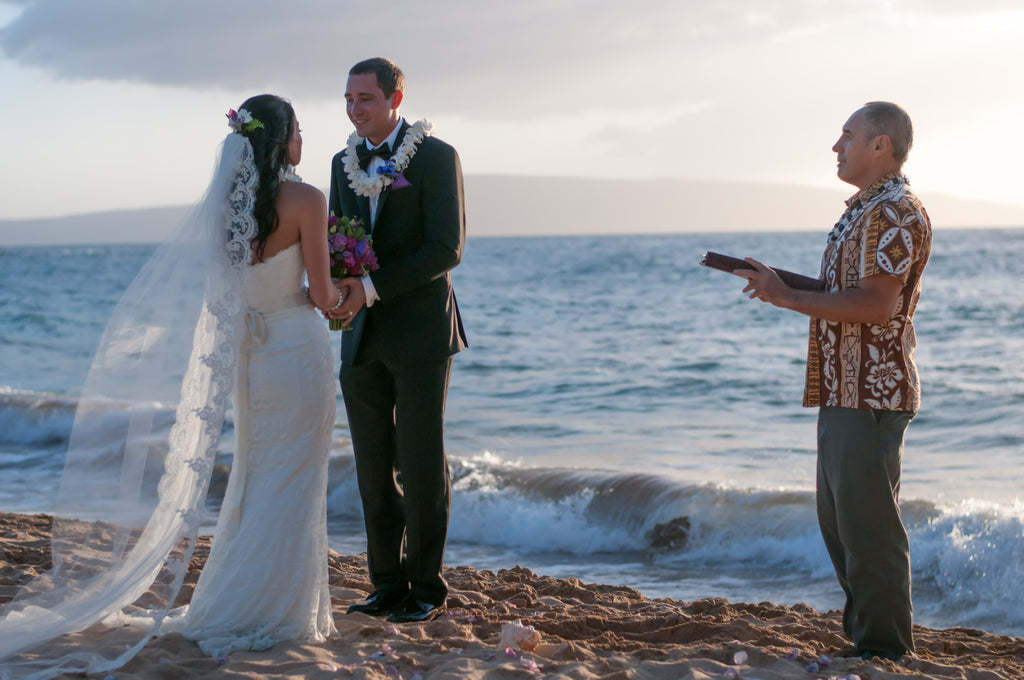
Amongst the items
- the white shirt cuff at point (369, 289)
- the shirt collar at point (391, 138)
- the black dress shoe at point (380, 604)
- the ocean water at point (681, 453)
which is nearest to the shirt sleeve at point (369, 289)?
the white shirt cuff at point (369, 289)

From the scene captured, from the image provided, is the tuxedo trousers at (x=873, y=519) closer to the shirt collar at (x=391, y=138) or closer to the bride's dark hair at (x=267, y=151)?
the shirt collar at (x=391, y=138)

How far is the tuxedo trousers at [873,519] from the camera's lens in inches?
137

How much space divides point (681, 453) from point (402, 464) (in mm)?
6167

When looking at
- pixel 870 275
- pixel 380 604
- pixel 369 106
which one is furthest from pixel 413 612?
pixel 870 275

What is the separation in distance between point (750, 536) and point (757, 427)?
14.0ft

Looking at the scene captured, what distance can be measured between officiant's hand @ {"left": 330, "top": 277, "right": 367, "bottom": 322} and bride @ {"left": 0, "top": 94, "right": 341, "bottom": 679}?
0.06 metres

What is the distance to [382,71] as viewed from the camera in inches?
155

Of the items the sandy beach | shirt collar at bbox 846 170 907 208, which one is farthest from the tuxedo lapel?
shirt collar at bbox 846 170 907 208

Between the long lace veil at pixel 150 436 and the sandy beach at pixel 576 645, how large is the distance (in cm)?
28

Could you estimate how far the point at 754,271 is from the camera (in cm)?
353

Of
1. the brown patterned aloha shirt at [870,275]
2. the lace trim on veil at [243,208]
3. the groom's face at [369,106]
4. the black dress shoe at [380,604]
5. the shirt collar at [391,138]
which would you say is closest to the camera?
the brown patterned aloha shirt at [870,275]

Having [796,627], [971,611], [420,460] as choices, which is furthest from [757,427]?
[420,460]

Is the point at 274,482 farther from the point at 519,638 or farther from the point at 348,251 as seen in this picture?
the point at 519,638

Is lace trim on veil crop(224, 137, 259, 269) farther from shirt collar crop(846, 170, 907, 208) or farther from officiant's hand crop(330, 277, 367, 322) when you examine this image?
shirt collar crop(846, 170, 907, 208)
